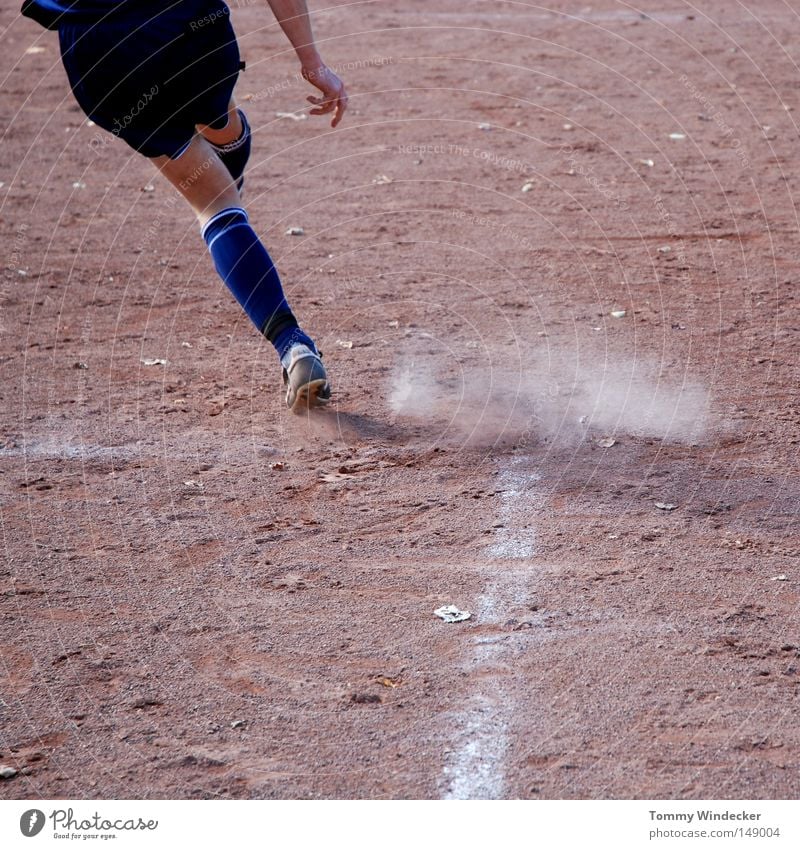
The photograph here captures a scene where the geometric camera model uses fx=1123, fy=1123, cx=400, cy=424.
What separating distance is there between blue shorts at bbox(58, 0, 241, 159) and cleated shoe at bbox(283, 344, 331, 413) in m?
0.80

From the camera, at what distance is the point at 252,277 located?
394 cm

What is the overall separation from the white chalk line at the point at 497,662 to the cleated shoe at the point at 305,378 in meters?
0.70

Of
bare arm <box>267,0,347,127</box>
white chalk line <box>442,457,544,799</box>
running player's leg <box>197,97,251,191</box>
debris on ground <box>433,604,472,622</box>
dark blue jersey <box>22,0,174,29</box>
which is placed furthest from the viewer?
running player's leg <box>197,97,251,191</box>

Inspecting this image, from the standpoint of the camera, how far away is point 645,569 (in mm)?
3115

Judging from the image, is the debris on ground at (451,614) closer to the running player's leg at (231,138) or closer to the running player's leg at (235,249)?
the running player's leg at (235,249)

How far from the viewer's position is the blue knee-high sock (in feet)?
12.9

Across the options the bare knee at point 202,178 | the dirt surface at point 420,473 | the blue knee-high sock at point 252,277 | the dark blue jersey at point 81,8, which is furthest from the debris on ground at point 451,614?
the dark blue jersey at point 81,8

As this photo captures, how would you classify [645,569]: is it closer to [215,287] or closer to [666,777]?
[666,777]

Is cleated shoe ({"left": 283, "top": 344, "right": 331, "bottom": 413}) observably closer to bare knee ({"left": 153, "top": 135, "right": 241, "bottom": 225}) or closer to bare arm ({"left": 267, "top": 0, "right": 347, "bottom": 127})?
bare knee ({"left": 153, "top": 135, "right": 241, "bottom": 225})

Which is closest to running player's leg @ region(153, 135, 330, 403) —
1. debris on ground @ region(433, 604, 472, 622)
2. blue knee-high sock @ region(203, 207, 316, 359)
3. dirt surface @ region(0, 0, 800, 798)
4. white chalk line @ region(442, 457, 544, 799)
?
blue knee-high sock @ region(203, 207, 316, 359)

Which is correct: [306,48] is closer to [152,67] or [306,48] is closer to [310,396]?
[152,67]

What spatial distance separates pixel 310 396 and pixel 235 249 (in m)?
0.59

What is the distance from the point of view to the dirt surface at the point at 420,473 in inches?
100

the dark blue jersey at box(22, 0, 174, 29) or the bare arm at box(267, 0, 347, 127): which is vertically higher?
the dark blue jersey at box(22, 0, 174, 29)
